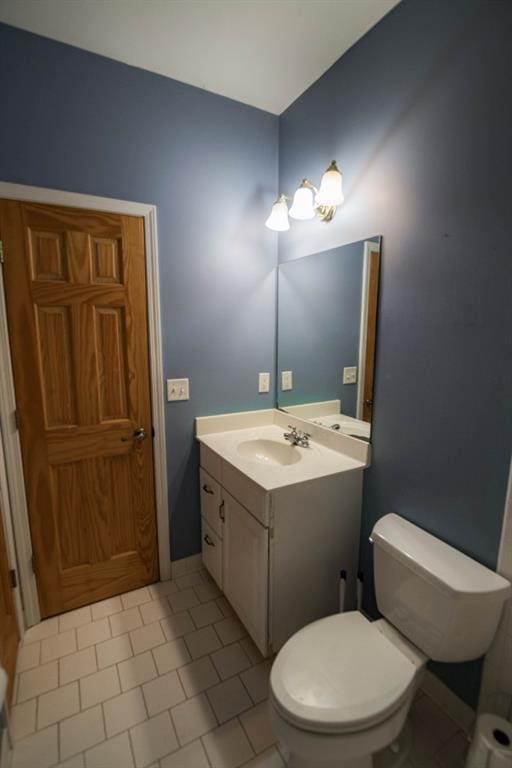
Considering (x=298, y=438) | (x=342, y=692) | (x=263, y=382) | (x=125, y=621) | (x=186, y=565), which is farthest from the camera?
(x=263, y=382)

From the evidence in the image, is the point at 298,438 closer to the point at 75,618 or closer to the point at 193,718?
the point at 193,718

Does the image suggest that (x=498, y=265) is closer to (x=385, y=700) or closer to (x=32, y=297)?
(x=385, y=700)

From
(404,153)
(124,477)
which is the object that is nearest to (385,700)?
(124,477)

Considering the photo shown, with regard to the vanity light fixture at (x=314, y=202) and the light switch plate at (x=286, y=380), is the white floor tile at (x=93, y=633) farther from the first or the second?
the vanity light fixture at (x=314, y=202)

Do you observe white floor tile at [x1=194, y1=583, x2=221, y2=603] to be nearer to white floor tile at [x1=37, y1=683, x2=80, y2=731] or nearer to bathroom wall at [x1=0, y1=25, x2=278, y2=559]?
bathroom wall at [x1=0, y1=25, x2=278, y2=559]

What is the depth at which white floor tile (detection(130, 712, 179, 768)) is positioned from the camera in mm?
1197

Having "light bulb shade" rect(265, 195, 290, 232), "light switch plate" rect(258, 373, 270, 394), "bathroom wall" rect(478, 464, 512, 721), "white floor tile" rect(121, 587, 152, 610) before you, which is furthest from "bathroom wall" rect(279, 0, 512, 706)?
"white floor tile" rect(121, 587, 152, 610)

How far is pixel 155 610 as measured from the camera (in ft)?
6.04

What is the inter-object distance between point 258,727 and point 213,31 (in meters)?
2.74

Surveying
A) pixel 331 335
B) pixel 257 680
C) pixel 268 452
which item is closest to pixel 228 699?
pixel 257 680

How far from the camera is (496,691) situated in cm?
115

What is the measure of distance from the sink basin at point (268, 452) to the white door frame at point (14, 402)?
0.46m

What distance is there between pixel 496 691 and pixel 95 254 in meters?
2.29

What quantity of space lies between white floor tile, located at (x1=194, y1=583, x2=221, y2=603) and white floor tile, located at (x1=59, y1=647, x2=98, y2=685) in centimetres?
55
